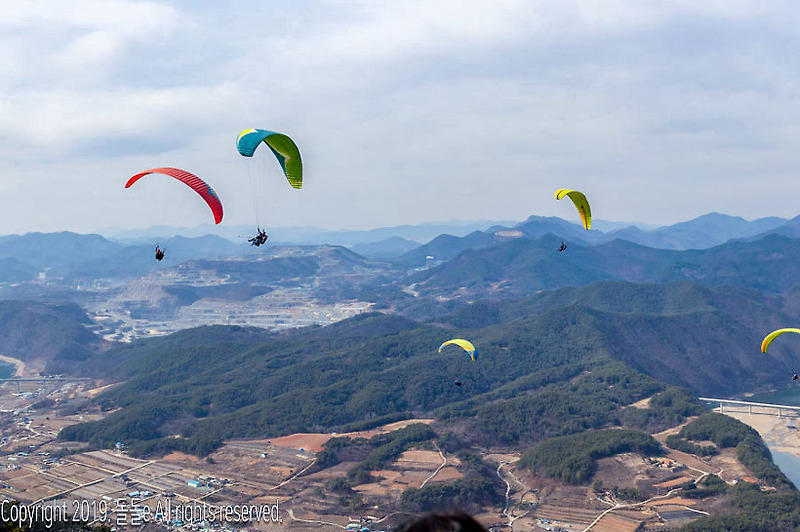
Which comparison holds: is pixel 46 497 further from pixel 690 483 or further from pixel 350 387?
pixel 690 483

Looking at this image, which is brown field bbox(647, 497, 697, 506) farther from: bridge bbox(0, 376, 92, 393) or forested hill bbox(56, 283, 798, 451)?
bridge bbox(0, 376, 92, 393)

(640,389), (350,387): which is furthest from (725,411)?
(350,387)

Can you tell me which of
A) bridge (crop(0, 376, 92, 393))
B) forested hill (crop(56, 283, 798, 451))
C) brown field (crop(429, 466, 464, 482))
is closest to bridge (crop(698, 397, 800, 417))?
forested hill (crop(56, 283, 798, 451))

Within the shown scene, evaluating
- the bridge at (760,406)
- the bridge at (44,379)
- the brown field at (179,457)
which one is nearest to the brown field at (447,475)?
the brown field at (179,457)

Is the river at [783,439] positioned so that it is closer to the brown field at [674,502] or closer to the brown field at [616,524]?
the brown field at [674,502]

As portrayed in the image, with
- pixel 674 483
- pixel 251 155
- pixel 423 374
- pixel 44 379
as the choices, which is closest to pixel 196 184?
pixel 251 155
